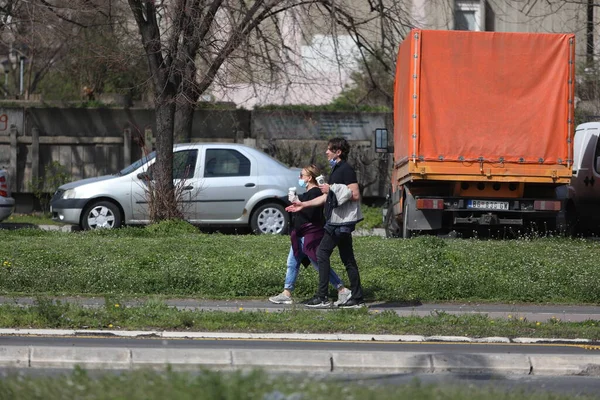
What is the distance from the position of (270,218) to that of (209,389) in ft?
41.7

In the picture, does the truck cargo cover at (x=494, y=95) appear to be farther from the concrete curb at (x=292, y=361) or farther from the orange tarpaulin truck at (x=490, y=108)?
the concrete curb at (x=292, y=361)

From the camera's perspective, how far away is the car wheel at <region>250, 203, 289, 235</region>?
58.6 feet

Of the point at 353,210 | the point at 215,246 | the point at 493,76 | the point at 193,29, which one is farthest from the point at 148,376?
the point at 193,29

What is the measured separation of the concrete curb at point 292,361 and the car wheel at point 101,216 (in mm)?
9797

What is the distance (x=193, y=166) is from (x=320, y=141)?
20.6ft

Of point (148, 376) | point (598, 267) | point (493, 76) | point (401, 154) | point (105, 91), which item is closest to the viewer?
point (148, 376)

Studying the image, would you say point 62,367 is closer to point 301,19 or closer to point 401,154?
point 401,154

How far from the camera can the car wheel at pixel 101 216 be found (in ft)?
57.7

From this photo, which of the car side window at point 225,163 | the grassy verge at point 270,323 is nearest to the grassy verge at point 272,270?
the grassy verge at point 270,323

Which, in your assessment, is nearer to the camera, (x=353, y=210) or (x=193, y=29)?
(x=353, y=210)

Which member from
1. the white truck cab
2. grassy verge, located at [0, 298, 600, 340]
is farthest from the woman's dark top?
the white truck cab

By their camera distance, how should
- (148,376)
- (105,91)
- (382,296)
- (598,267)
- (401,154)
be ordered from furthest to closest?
(105,91) → (401,154) → (598,267) → (382,296) → (148,376)

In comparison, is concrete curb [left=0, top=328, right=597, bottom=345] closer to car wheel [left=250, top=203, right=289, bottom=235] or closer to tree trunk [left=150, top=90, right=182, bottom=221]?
tree trunk [left=150, top=90, right=182, bottom=221]

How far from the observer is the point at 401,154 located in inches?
639
